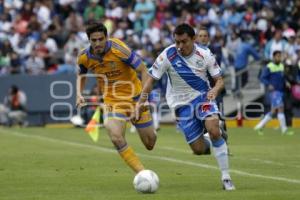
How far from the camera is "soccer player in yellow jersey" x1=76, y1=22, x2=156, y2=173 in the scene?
45.2ft

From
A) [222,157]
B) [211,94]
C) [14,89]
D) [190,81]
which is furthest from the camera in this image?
[14,89]

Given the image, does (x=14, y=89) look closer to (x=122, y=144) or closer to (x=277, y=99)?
(x=277, y=99)

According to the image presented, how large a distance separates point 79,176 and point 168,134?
12962 mm

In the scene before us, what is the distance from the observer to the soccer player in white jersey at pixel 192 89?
1305 cm

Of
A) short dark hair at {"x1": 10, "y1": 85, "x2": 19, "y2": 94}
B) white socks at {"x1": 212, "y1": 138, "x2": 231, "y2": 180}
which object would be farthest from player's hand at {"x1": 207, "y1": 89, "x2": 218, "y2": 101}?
short dark hair at {"x1": 10, "y1": 85, "x2": 19, "y2": 94}

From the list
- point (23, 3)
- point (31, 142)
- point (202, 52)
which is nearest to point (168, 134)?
point (31, 142)

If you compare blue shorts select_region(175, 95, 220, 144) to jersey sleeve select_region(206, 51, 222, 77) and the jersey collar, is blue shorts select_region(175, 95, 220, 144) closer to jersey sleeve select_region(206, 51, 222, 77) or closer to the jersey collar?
jersey sleeve select_region(206, 51, 222, 77)

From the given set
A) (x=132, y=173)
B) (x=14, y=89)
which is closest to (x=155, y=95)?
(x=14, y=89)

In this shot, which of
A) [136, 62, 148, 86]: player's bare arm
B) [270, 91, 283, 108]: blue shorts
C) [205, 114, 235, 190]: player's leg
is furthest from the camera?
[270, 91, 283, 108]: blue shorts

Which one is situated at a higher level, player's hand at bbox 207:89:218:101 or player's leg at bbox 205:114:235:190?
player's hand at bbox 207:89:218:101

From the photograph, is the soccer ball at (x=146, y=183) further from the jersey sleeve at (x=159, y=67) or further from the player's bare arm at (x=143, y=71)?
the player's bare arm at (x=143, y=71)

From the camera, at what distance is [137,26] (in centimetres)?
3569

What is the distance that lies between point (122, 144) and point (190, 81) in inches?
49.8

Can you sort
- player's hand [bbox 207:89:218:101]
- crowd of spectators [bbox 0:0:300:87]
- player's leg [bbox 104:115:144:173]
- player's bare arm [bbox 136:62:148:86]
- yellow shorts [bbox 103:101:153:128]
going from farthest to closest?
crowd of spectators [bbox 0:0:300:87] → yellow shorts [bbox 103:101:153:128] → player's bare arm [bbox 136:62:148:86] → player's leg [bbox 104:115:144:173] → player's hand [bbox 207:89:218:101]
